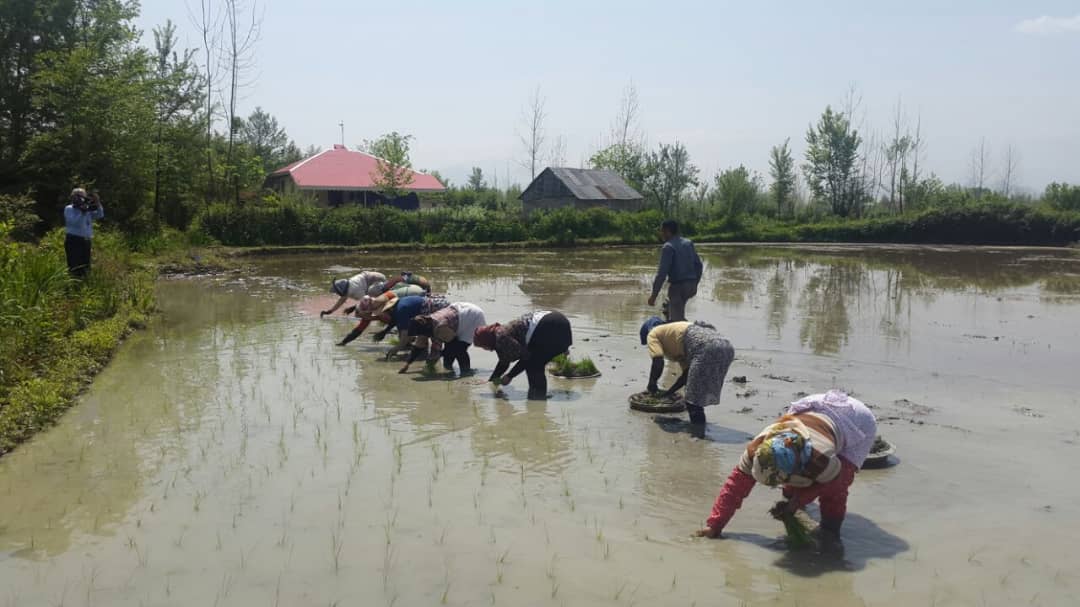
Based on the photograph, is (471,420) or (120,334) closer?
(471,420)

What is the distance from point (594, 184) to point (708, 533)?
4187cm

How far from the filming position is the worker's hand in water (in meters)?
5.03

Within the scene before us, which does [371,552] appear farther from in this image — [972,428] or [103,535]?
[972,428]

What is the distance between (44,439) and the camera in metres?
6.80

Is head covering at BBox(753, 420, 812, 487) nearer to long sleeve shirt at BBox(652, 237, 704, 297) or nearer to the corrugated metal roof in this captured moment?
long sleeve shirt at BBox(652, 237, 704, 297)

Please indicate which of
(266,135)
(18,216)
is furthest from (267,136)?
(18,216)

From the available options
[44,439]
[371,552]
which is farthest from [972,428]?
[44,439]

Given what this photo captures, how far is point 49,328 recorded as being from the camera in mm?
9586

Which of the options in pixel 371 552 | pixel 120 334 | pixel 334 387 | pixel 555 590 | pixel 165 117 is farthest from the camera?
pixel 165 117

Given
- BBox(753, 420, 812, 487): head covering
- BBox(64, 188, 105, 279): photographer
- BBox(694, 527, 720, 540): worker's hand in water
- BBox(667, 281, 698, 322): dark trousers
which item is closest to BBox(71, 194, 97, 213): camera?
BBox(64, 188, 105, 279): photographer

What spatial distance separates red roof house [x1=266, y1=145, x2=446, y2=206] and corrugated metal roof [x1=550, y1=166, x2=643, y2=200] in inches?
284

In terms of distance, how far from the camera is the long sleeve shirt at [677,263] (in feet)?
33.1

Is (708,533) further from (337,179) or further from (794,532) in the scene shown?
(337,179)

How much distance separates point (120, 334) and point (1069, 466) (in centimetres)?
1104
